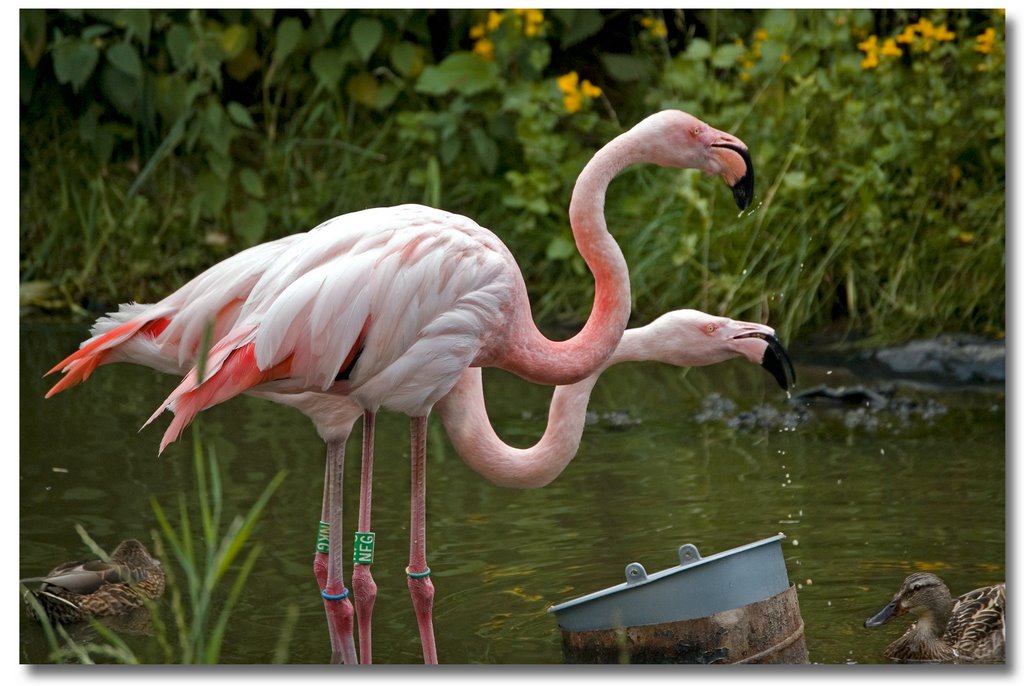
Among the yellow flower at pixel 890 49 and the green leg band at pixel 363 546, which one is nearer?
the green leg band at pixel 363 546

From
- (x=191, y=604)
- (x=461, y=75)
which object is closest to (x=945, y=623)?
(x=191, y=604)

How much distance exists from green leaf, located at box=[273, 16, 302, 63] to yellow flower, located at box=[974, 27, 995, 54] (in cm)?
244

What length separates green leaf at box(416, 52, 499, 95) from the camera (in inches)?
226

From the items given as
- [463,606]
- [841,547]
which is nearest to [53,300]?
[463,606]

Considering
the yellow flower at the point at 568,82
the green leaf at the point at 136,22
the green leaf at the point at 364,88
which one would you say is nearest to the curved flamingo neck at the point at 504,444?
the yellow flower at the point at 568,82

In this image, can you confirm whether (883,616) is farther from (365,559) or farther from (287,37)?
(287,37)

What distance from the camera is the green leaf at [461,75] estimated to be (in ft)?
18.8

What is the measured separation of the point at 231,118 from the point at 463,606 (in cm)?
281

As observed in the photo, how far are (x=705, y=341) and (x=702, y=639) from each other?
0.83 metres

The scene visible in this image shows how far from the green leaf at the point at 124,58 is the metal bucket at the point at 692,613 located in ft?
9.62

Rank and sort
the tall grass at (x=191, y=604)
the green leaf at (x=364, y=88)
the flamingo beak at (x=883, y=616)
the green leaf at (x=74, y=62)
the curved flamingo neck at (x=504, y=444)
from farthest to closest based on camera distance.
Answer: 1. the green leaf at (x=364, y=88)
2. the green leaf at (x=74, y=62)
3. the curved flamingo neck at (x=504, y=444)
4. the flamingo beak at (x=883, y=616)
5. the tall grass at (x=191, y=604)

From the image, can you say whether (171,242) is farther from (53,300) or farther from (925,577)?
(925,577)

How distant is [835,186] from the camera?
5723 millimetres

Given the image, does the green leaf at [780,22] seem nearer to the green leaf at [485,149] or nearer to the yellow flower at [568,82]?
the yellow flower at [568,82]
